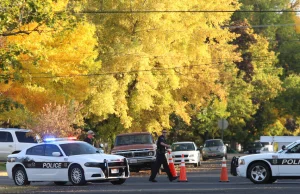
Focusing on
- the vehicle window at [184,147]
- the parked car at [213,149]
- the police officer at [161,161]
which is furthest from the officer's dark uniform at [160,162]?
the parked car at [213,149]

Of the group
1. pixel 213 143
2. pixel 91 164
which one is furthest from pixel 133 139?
pixel 213 143

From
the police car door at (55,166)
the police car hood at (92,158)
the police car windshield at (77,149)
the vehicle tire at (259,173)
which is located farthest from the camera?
the police car windshield at (77,149)

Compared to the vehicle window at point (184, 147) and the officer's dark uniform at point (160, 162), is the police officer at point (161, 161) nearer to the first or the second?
the officer's dark uniform at point (160, 162)

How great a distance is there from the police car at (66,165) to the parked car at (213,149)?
108 feet

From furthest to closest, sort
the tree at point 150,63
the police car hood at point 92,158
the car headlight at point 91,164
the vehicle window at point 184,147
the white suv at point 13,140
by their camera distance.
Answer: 1. the vehicle window at point 184,147
2. the tree at point 150,63
3. the white suv at point 13,140
4. the police car hood at point 92,158
5. the car headlight at point 91,164

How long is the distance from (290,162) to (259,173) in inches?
46.6

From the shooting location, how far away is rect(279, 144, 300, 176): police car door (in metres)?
28.4

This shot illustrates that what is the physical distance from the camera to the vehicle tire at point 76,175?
2959cm

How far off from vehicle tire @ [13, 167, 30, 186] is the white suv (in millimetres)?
14947

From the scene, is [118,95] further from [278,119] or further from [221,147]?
[278,119]

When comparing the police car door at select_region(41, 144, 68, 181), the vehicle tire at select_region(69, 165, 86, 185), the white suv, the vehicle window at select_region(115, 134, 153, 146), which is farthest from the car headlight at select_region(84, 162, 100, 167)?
the white suv

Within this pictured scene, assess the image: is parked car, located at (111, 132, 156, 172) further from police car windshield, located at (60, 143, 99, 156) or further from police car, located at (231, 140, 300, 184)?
police car, located at (231, 140, 300, 184)

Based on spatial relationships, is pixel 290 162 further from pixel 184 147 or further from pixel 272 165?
Answer: pixel 184 147

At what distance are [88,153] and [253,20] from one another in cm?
6683
